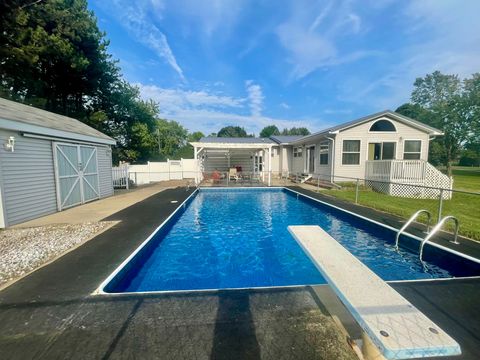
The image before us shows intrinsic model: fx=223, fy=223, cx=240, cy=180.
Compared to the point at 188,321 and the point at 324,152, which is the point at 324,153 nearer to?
the point at 324,152

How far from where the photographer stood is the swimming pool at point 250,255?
152 inches

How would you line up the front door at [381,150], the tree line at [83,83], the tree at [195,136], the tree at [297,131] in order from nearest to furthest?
the front door at [381,150] → the tree line at [83,83] → the tree at [195,136] → the tree at [297,131]

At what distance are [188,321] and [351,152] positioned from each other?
1301 cm

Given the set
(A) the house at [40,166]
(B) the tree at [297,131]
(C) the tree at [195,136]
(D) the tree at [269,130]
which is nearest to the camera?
(A) the house at [40,166]

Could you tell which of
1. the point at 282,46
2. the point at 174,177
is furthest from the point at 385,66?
→ the point at 174,177

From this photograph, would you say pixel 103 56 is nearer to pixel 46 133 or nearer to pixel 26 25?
pixel 26 25

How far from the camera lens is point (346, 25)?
1055cm

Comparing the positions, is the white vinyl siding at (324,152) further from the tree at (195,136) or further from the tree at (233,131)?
the tree at (233,131)

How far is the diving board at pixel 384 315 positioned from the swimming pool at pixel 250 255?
6.17 ft

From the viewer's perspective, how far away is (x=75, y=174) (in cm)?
842

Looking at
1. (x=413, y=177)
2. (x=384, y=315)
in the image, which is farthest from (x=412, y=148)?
(x=384, y=315)

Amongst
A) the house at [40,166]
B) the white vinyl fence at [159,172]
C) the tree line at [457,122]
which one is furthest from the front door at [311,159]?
the tree line at [457,122]

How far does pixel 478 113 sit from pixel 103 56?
3622 centimetres

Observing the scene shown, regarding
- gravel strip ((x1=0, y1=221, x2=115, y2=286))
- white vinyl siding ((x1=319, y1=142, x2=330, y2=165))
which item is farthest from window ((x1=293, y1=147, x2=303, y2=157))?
gravel strip ((x1=0, y1=221, x2=115, y2=286))
